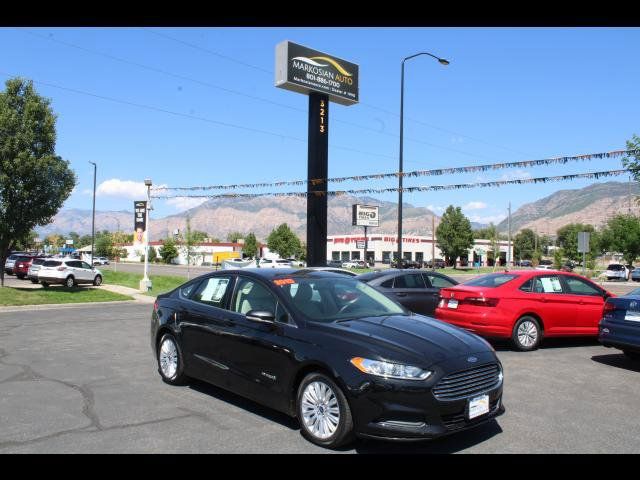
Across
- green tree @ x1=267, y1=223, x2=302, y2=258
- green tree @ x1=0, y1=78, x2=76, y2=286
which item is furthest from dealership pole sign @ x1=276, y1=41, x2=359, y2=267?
green tree @ x1=267, y1=223, x2=302, y2=258

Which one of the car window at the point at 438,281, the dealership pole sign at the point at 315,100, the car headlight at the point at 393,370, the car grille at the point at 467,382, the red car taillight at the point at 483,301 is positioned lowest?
the car grille at the point at 467,382

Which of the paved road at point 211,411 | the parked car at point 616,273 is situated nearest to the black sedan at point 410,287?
the paved road at point 211,411

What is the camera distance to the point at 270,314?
547 centimetres

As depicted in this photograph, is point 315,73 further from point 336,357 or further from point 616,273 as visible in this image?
point 616,273

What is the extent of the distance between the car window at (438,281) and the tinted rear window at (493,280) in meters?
2.42

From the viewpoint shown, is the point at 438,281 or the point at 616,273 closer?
the point at 438,281

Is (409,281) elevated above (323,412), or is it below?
above

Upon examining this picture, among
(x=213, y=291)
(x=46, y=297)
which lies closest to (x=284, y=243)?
(x=46, y=297)

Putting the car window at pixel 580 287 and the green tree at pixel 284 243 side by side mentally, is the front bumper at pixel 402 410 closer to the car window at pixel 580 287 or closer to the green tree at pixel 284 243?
the car window at pixel 580 287

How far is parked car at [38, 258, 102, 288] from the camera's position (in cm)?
2725

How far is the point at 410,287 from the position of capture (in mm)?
12953

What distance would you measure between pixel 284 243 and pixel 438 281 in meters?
84.7

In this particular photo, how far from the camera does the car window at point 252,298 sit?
5.90 meters
